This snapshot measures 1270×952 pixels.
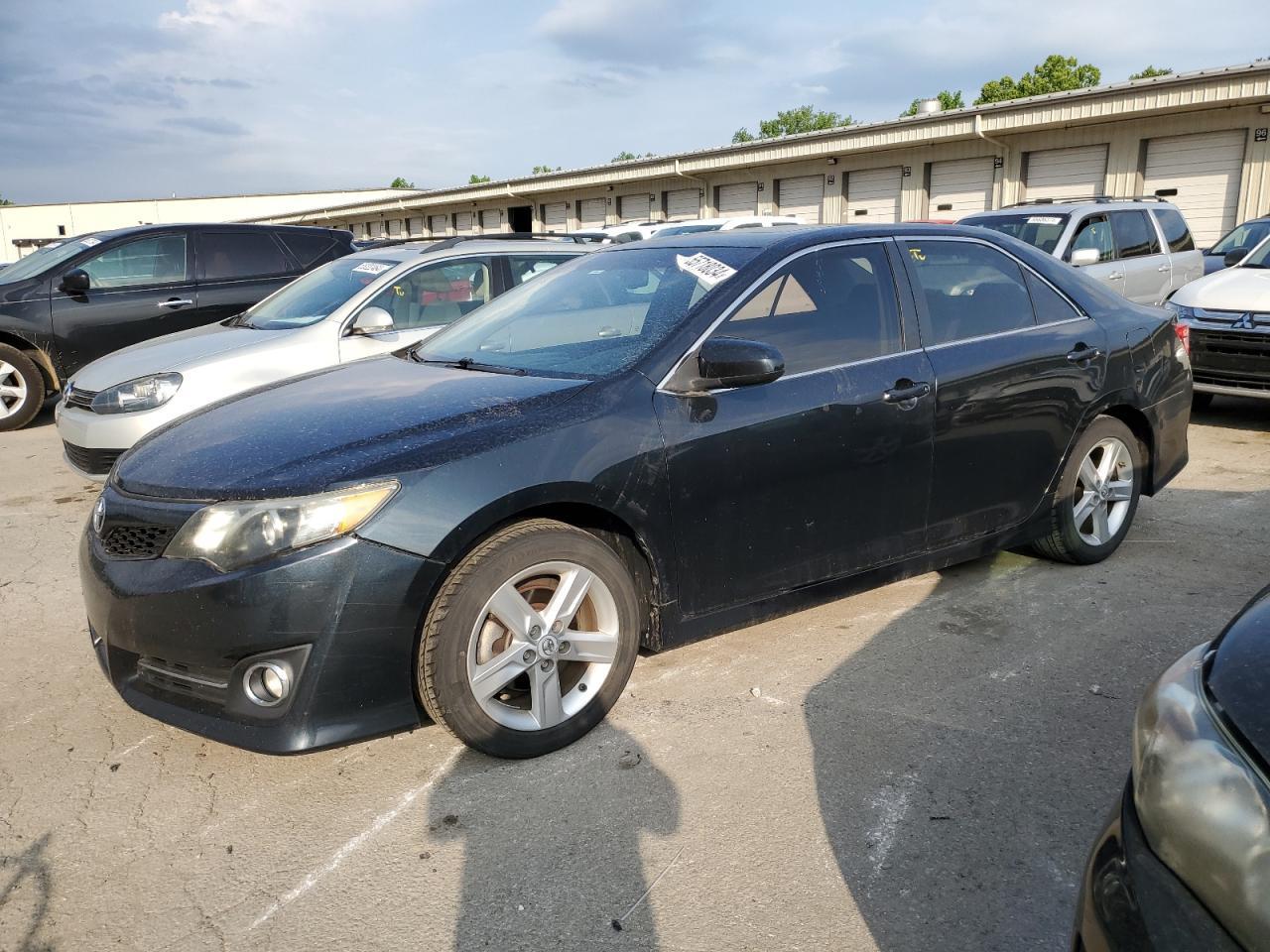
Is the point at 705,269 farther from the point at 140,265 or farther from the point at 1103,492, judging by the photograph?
the point at 140,265

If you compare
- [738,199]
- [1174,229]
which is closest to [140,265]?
[1174,229]

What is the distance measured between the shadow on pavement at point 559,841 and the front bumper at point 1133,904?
1.07 metres

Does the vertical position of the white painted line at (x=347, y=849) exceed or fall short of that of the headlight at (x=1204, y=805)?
it falls short

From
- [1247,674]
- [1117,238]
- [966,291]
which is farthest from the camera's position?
[1117,238]

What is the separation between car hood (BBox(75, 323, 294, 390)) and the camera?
6.13 metres

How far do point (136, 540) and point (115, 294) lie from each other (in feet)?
23.7

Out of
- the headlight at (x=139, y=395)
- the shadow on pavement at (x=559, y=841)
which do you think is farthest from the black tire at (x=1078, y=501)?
the headlight at (x=139, y=395)

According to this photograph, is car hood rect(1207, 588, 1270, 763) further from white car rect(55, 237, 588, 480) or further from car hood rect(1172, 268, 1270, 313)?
car hood rect(1172, 268, 1270, 313)

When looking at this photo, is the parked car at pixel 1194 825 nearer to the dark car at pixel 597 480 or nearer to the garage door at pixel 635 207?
the dark car at pixel 597 480

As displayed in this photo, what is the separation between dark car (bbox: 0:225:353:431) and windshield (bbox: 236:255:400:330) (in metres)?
2.43

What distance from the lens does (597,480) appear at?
3.10m

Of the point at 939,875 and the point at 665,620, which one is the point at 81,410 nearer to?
the point at 665,620

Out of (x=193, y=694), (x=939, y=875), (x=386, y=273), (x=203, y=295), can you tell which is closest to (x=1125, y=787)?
(x=939, y=875)

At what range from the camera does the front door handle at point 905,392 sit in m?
3.75
